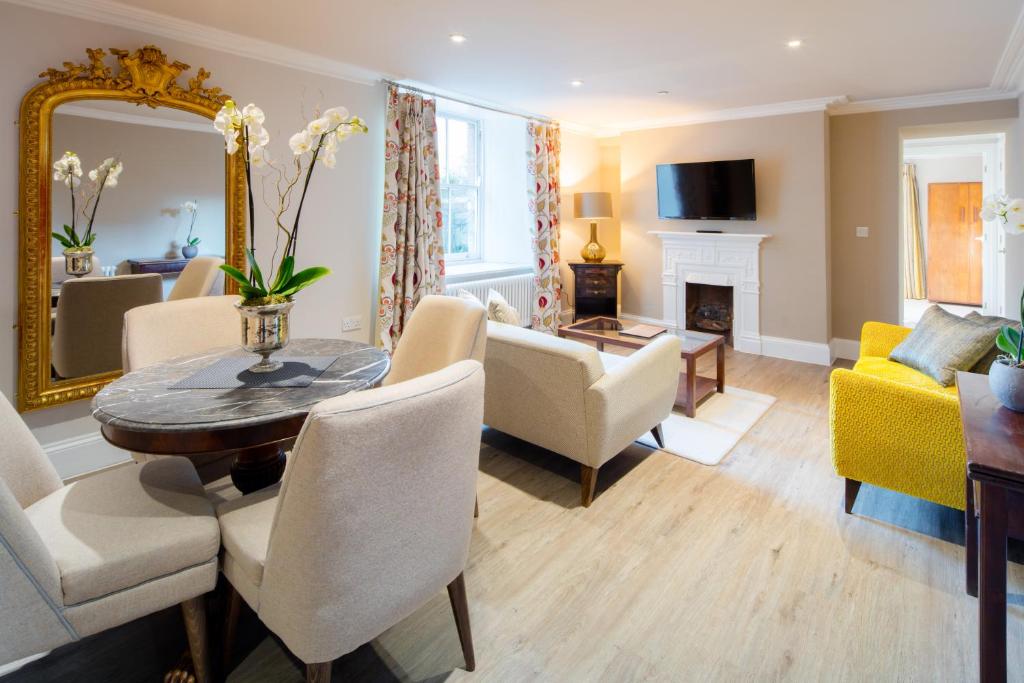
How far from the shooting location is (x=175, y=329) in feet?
7.86

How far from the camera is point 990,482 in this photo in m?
1.29

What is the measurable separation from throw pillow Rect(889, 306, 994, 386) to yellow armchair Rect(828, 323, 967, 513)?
575 mm

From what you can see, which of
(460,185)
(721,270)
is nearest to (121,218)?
(460,185)

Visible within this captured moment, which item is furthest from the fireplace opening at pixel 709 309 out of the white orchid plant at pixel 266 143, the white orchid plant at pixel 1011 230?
the white orchid plant at pixel 266 143

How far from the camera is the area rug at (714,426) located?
318 cm

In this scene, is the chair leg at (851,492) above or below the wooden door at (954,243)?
below

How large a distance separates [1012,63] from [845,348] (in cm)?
259

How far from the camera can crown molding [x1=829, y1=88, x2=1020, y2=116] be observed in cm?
455

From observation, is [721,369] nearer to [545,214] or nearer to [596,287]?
[596,287]

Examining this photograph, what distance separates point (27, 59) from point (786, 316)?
5831mm

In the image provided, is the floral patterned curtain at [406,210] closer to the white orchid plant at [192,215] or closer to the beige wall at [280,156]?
the beige wall at [280,156]

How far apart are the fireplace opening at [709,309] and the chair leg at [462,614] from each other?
16.3ft

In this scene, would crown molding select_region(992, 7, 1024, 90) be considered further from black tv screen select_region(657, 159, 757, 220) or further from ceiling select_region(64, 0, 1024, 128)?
black tv screen select_region(657, 159, 757, 220)

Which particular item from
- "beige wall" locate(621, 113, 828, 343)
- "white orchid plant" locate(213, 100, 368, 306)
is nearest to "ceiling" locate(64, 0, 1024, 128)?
"beige wall" locate(621, 113, 828, 343)
